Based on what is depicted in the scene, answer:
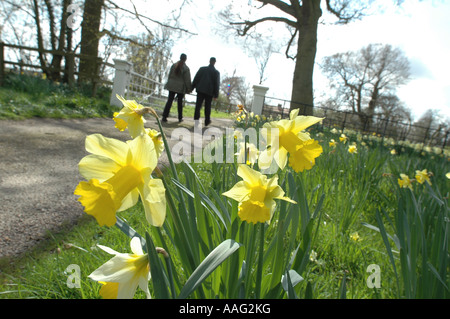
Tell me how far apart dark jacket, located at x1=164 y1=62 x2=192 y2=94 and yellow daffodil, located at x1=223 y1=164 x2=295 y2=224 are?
19.2 ft

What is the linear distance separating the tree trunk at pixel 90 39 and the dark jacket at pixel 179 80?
9.55 feet

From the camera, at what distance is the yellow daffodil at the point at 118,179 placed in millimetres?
477

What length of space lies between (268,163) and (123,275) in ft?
1.74

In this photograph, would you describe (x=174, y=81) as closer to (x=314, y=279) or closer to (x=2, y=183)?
(x=2, y=183)

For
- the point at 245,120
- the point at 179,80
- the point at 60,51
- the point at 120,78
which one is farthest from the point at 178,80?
the point at 60,51

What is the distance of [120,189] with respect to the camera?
1.61 feet

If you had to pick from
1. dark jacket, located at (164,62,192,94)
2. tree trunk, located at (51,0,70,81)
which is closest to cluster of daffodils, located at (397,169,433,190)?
dark jacket, located at (164,62,192,94)

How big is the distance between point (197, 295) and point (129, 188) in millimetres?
375

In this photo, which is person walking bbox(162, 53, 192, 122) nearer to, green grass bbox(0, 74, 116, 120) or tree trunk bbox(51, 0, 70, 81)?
green grass bbox(0, 74, 116, 120)

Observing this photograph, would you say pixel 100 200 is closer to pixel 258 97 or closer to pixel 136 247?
pixel 136 247
